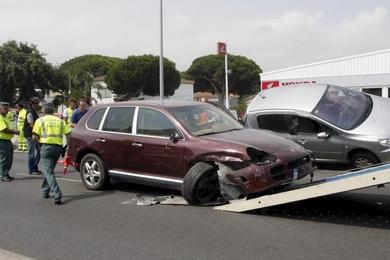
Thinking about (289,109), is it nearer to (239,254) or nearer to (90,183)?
(90,183)

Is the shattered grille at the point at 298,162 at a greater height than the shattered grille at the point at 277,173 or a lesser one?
greater

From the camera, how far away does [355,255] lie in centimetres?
508

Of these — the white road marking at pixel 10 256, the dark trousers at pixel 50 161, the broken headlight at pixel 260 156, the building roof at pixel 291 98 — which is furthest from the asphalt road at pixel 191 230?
the building roof at pixel 291 98

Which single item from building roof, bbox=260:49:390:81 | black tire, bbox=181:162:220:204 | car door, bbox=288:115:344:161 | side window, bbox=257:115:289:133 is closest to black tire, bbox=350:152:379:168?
car door, bbox=288:115:344:161

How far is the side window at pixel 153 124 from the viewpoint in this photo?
784 cm

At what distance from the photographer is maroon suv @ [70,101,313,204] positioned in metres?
6.84

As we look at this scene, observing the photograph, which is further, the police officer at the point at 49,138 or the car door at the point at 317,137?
the car door at the point at 317,137

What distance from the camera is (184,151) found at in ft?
24.5

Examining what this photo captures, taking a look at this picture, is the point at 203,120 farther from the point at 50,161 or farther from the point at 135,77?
the point at 135,77

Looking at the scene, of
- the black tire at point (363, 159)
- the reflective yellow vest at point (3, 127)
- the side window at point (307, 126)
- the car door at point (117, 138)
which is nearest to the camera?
the car door at point (117, 138)

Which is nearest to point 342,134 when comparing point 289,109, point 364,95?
point 289,109

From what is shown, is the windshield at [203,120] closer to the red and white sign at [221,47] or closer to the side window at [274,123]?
the side window at [274,123]

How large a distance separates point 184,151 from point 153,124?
0.87 metres

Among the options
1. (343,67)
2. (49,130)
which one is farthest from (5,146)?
(343,67)
